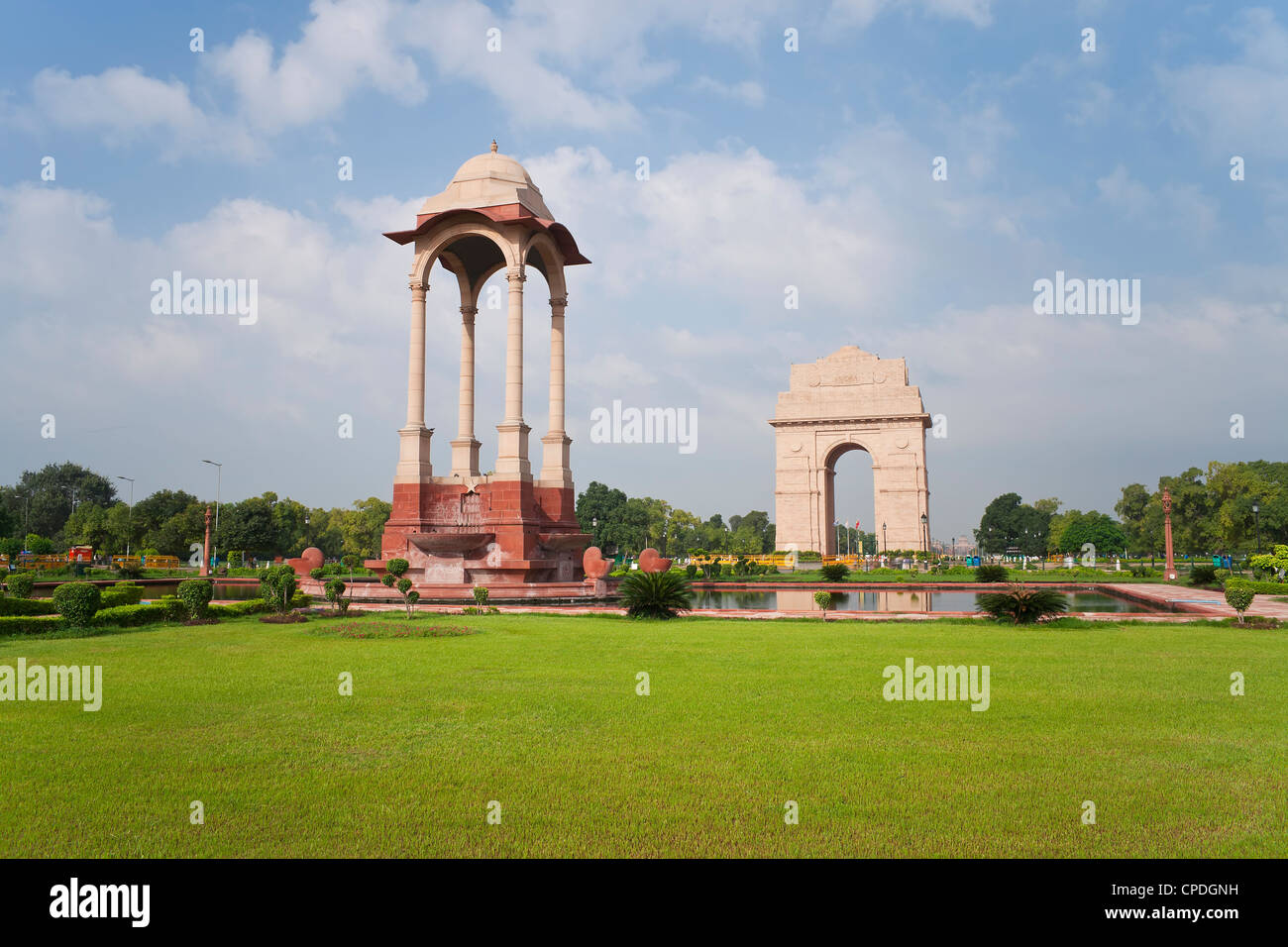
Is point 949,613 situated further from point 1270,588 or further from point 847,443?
point 847,443

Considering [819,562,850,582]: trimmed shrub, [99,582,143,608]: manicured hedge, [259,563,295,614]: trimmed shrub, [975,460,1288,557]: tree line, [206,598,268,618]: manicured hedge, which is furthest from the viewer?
[975,460,1288,557]: tree line

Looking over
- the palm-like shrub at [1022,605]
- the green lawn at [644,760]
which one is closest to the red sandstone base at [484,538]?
the palm-like shrub at [1022,605]

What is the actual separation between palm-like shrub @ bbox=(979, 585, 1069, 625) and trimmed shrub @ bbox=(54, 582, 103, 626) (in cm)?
1624

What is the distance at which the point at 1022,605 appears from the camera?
1484cm

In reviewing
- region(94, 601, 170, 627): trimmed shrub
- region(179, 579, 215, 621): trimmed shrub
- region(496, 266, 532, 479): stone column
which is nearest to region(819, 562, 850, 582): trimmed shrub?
region(496, 266, 532, 479): stone column

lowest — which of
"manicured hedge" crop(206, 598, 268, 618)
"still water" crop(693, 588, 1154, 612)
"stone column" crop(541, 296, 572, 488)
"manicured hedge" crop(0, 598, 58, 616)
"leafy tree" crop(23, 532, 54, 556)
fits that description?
"still water" crop(693, 588, 1154, 612)

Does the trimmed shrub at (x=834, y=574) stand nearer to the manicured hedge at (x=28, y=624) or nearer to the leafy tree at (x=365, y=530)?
the manicured hedge at (x=28, y=624)

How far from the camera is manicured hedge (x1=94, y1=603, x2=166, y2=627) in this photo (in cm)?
1358

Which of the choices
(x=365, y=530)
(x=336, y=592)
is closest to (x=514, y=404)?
(x=336, y=592)

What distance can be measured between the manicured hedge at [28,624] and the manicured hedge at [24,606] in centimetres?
34

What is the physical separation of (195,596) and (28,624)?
2545mm

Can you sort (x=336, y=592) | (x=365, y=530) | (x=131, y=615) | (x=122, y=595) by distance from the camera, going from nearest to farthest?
(x=131, y=615)
(x=122, y=595)
(x=336, y=592)
(x=365, y=530)

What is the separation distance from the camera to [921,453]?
5375cm

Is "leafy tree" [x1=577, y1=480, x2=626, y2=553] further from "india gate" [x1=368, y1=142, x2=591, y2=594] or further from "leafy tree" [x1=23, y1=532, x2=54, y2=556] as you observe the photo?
"india gate" [x1=368, y1=142, x2=591, y2=594]
